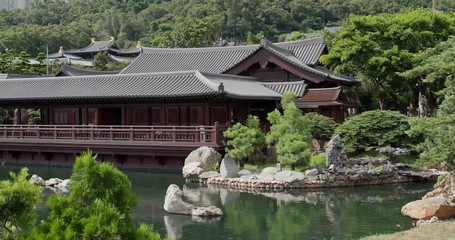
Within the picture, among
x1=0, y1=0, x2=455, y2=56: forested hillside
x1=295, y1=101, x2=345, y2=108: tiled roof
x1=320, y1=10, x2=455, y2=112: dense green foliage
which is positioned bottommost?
x1=295, y1=101, x2=345, y2=108: tiled roof

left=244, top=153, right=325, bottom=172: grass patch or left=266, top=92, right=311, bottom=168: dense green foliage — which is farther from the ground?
left=266, top=92, right=311, bottom=168: dense green foliage

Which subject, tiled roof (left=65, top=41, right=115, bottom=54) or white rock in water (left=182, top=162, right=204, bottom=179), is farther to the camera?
tiled roof (left=65, top=41, right=115, bottom=54)

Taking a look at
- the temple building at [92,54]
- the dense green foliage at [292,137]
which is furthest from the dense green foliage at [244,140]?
the temple building at [92,54]

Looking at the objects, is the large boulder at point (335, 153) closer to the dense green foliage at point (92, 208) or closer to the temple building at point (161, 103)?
the temple building at point (161, 103)

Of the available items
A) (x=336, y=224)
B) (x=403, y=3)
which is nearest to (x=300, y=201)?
(x=336, y=224)

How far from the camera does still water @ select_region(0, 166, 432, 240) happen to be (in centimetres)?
1459

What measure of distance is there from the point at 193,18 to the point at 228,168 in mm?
66872

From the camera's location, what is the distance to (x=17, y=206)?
611cm

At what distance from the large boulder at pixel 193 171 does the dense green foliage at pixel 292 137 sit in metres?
3.20

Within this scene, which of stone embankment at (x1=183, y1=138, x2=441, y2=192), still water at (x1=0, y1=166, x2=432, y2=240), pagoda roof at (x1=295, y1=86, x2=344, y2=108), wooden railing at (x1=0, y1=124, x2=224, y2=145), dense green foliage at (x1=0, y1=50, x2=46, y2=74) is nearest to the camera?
still water at (x1=0, y1=166, x2=432, y2=240)

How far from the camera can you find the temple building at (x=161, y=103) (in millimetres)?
26094

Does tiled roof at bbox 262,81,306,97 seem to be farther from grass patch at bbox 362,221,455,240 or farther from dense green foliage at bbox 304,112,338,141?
grass patch at bbox 362,221,455,240

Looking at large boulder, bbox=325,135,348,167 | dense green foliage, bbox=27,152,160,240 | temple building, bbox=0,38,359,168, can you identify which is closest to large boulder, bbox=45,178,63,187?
temple building, bbox=0,38,359,168

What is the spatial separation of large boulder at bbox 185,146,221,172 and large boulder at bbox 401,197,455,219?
32.9 ft
